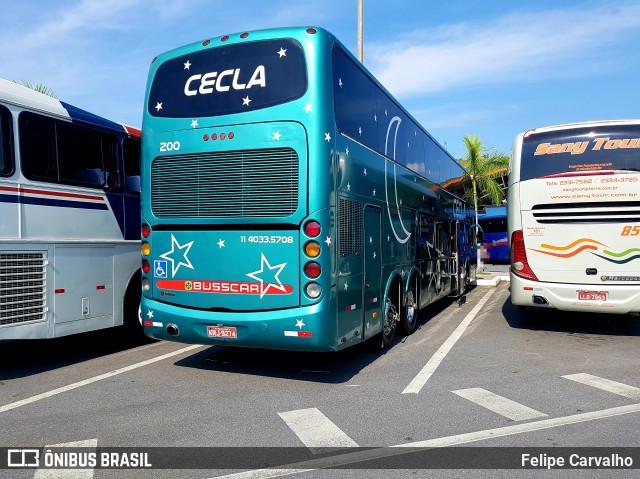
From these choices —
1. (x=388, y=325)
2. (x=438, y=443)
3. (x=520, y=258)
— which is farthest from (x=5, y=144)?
(x=520, y=258)

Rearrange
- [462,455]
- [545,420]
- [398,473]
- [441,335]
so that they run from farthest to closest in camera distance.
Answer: [441,335], [545,420], [462,455], [398,473]

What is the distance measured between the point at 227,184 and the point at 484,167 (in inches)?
1044

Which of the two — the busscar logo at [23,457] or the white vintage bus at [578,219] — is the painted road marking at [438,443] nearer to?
the busscar logo at [23,457]

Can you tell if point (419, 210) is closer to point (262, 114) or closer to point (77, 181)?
point (262, 114)

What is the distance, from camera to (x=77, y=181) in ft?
23.9

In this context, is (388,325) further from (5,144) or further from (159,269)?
(5,144)

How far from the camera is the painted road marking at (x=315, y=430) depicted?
4.49 metres

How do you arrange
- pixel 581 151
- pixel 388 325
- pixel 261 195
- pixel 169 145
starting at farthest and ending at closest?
pixel 581 151 < pixel 388 325 < pixel 169 145 < pixel 261 195

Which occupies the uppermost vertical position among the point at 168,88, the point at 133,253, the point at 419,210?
the point at 168,88

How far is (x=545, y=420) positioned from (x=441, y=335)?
14.7ft

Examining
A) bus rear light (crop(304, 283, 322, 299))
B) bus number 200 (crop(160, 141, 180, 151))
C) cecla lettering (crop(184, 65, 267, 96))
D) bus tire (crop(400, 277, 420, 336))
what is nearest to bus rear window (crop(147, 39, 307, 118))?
cecla lettering (crop(184, 65, 267, 96))

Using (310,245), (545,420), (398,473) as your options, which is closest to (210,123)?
(310,245)

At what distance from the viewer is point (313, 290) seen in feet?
19.4

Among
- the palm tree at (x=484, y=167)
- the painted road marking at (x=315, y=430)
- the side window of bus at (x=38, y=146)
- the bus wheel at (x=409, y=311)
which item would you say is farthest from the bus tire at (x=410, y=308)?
the palm tree at (x=484, y=167)
